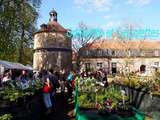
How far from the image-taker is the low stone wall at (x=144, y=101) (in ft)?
52.6

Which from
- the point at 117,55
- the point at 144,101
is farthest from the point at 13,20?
the point at 117,55

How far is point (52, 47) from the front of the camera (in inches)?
3009

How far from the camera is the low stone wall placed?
1603cm

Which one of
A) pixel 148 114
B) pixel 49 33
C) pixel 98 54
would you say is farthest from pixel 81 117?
pixel 98 54

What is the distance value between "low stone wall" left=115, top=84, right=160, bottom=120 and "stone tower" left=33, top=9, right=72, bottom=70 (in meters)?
51.7

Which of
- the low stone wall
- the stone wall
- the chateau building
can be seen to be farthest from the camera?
the chateau building

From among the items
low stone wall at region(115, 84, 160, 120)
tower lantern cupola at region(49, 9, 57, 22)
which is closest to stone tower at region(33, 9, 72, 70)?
tower lantern cupola at region(49, 9, 57, 22)

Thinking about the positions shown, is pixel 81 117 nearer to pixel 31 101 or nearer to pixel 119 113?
pixel 119 113

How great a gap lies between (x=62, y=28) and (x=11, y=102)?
70.4 m

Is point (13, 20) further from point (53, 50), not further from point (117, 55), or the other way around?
point (117, 55)

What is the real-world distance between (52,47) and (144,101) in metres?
58.7

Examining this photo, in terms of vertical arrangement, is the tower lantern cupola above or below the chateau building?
above

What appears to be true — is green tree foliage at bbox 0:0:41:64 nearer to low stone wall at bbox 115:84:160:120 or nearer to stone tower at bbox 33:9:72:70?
stone tower at bbox 33:9:72:70

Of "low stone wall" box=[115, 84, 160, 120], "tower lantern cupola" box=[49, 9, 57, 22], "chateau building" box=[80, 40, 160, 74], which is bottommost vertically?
"low stone wall" box=[115, 84, 160, 120]
